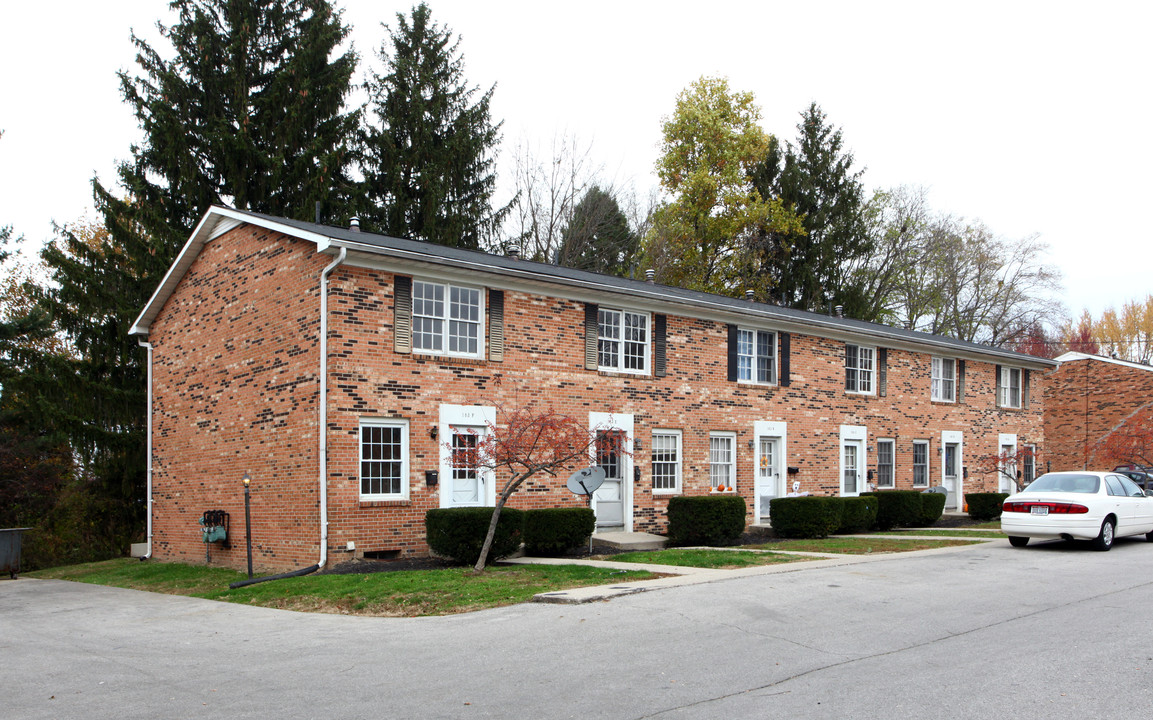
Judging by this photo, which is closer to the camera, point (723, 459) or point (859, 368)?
point (723, 459)

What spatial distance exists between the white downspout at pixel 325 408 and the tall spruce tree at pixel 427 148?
Result: 17.8 m

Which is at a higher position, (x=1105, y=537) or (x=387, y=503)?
(x=387, y=503)

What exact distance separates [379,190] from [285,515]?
2137 cm

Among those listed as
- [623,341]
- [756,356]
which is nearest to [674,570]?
[623,341]

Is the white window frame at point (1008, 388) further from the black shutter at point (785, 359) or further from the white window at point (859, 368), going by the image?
the black shutter at point (785, 359)

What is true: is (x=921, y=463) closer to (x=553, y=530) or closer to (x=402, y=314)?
(x=553, y=530)

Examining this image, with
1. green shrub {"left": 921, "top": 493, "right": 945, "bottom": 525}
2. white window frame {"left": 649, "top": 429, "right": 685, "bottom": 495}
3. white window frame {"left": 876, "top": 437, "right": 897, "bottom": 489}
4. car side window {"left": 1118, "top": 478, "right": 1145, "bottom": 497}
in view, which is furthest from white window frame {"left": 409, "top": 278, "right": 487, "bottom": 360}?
white window frame {"left": 876, "top": 437, "right": 897, "bottom": 489}

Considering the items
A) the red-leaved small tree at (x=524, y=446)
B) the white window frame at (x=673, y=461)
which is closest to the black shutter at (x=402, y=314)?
the red-leaved small tree at (x=524, y=446)

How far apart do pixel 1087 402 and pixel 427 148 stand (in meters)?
29.3

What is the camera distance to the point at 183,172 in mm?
29547

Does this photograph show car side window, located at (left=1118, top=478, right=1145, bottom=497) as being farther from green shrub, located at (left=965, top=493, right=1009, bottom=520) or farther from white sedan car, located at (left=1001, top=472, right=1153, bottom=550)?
green shrub, located at (left=965, top=493, right=1009, bottom=520)

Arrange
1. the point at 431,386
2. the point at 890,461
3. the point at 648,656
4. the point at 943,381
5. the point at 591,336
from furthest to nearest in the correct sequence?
the point at 943,381 → the point at 890,461 → the point at 591,336 → the point at 431,386 → the point at 648,656

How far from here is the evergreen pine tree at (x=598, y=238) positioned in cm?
4094

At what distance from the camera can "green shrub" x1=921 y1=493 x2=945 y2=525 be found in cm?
2552
